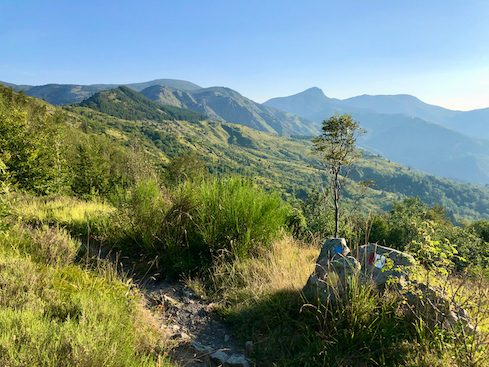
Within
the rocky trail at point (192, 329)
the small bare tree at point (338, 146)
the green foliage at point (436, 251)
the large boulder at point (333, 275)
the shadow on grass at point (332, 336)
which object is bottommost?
the rocky trail at point (192, 329)

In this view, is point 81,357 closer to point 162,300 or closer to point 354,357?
point 162,300

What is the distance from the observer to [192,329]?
3.08 metres

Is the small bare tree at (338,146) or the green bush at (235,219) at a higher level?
the small bare tree at (338,146)

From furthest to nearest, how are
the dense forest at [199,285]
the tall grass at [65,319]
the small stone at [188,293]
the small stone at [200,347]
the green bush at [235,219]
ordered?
the green bush at [235,219], the small stone at [188,293], the small stone at [200,347], the dense forest at [199,285], the tall grass at [65,319]

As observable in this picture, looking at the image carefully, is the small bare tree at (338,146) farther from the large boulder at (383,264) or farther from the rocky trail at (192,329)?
the rocky trail at (192,329)

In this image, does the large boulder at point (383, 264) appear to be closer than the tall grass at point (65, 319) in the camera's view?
No

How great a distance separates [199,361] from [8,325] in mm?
1673

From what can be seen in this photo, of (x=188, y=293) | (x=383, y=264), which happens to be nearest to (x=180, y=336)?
(x=188, y=293)

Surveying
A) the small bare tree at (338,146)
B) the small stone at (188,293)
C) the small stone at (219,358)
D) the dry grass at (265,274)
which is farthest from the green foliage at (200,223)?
the small bare tree at (338,146)

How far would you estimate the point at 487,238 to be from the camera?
35.8 meters

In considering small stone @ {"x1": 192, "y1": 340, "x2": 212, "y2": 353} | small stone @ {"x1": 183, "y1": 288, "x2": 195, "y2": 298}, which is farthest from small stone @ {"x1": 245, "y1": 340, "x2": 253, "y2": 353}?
small stone @ {"x1": 183, "y1": 288, "x2": 195, "y2": 298}

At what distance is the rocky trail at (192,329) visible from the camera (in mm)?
2531

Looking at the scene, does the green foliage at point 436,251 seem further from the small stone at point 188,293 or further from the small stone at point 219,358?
the small stone at point 188,293

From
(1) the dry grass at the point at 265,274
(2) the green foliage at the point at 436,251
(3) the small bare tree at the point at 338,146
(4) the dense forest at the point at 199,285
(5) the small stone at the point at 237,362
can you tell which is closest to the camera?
(4) the dense forest at the point at 199,285
